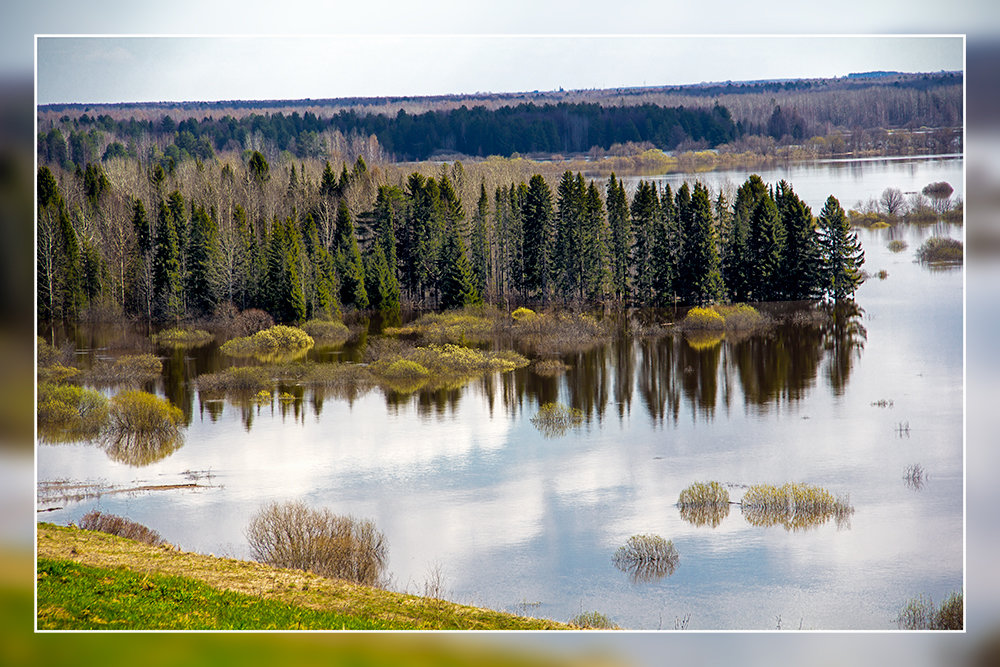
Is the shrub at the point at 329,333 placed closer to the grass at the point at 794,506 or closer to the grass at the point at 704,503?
the grass at the point at 704,503

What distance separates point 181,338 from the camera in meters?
8.05

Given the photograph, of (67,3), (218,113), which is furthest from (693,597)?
(67,3)

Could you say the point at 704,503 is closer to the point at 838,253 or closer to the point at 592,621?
the point at 592,621

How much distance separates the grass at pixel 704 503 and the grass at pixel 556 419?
1.06 metres

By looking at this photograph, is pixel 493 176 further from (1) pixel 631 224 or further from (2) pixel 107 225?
(2) pixel 107 225

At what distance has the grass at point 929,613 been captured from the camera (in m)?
7.14

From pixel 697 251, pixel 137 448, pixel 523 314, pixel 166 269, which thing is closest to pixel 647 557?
pixel 523 314

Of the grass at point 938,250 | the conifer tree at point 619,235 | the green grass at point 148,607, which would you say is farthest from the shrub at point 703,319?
the green grass at point 148,607

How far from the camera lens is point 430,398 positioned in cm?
805

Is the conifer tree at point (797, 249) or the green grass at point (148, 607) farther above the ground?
the conifer tree at point (797, 249)

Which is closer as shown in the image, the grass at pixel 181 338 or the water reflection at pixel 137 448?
the water reflection at pixel 137 448

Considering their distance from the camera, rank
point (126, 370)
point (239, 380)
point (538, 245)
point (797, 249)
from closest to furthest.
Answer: point (126, 370) < point (239, 380) < point (797, 249) < point (538, 245)

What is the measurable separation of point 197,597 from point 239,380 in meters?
1.78

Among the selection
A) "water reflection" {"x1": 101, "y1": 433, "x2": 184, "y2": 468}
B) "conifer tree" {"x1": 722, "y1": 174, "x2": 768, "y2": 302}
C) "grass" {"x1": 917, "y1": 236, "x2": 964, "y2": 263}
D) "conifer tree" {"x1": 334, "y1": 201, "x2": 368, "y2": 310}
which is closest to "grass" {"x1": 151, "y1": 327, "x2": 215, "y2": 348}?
"water reflection" {"x1": 101, "y1": 433, "x2": 184, "y2": 468}
